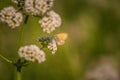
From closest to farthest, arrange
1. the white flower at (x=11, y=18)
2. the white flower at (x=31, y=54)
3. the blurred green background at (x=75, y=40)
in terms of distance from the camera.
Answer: the white flower at (x=31, y=54)
the white flower at (x=11, y=18)
the blurred green background at (x=75, y=40)

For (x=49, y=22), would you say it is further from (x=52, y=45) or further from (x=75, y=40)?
(x=75, y=40)

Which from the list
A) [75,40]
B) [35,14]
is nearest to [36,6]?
[35,14]

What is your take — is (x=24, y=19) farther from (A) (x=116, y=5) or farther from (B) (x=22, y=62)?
(A) (x=116, y=5)

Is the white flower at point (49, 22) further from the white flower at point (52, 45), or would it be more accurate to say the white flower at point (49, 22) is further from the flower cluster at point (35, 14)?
the white flower at point (52, 45)

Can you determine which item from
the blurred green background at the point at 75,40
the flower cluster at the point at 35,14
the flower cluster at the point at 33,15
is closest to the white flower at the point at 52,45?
the flower cluster at the point at 33,15

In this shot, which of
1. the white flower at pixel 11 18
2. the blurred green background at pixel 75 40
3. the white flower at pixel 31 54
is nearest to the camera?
the white flower at pixel 31 54

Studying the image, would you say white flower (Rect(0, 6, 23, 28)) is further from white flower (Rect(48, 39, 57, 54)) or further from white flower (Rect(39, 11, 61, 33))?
white flower (Rect(48, 39, 57, 54))
